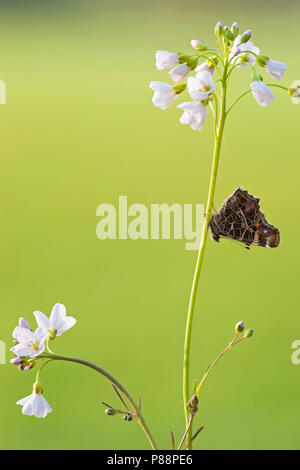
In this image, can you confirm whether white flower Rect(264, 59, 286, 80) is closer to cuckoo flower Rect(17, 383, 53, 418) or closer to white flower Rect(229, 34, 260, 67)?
white flower Rect(229, 34, 260, 67)

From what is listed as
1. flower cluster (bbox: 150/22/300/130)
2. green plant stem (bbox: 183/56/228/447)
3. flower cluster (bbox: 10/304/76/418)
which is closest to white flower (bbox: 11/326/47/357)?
flower cluster (bbox: 10/304/76/418)

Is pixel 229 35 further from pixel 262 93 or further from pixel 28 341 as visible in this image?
pixel 28 341

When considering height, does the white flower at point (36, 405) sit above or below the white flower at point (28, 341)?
below

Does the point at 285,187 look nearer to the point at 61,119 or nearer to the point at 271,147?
the point at 271,147

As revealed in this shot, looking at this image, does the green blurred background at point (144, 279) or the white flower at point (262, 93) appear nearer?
the white flower at point (262, 93)

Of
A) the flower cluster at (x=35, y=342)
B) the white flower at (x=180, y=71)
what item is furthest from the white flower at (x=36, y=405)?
the white flower at (x=180, y=71)

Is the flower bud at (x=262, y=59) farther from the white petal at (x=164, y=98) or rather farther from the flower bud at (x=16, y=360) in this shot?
the flower bud at (x=16, y=360)
